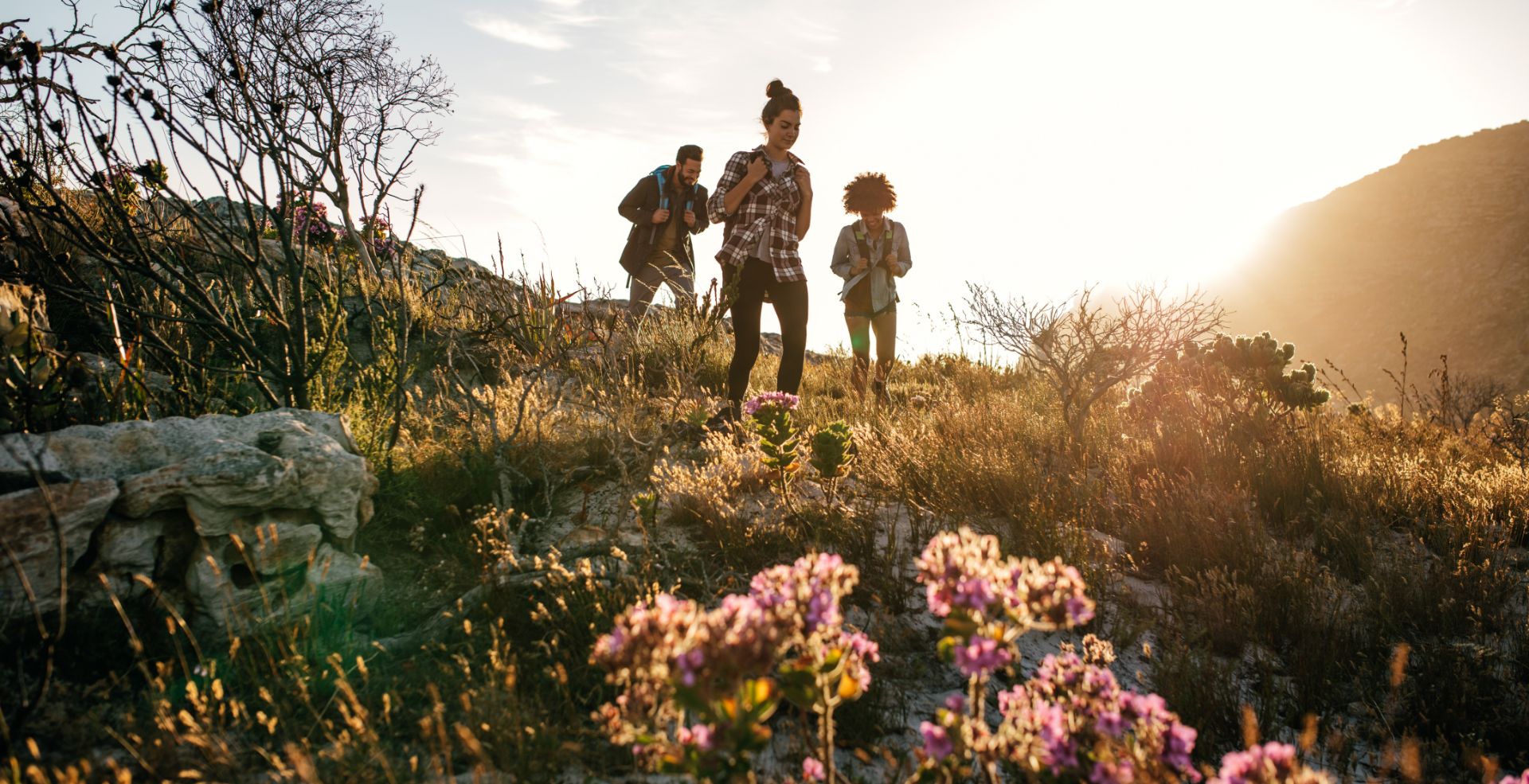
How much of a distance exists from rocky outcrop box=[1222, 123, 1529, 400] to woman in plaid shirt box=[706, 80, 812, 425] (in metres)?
46.0

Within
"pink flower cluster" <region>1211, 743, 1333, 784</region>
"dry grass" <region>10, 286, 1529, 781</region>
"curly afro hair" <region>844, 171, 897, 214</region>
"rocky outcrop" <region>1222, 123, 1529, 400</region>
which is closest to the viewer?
"pink flower cluster" <region>1211, 743, 1333, 784</region>

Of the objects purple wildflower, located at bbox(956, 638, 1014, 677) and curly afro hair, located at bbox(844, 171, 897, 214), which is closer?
purple wildflower, located at bbox(956, 638, 1014, 677)

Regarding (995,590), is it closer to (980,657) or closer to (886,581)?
(980,657)

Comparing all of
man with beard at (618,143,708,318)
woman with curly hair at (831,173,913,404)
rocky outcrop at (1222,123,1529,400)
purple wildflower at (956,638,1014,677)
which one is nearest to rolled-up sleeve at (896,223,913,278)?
woman with curly hair at (831,173,913,404)

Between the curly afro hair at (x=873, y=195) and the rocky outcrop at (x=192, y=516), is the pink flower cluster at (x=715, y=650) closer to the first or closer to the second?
the rocky outcrop at (x=192, y=516)

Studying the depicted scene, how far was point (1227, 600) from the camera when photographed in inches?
114

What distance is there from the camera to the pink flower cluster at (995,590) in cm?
122

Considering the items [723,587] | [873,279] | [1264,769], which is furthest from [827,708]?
[873,279]

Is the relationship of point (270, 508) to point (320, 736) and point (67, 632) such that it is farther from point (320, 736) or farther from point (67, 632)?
point (320, 736)

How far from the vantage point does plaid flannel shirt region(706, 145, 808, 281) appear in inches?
198

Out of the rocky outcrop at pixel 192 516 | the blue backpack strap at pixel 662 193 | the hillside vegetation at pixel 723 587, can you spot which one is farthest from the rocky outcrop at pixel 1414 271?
the rocky outcrop at pixel 192 516

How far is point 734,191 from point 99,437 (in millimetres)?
3670

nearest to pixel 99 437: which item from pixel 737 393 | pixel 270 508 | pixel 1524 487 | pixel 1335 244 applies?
pixel 270 508

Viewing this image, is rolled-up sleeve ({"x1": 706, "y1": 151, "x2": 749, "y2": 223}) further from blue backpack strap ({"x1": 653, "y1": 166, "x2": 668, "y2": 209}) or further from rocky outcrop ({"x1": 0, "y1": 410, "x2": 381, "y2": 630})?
rocky outcrop ({"x1": 0, "y1": 410, "x2": 381, "y2": 630})
